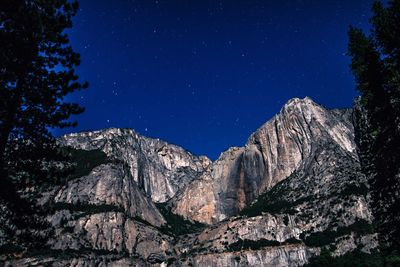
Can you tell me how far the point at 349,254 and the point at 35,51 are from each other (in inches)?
5720

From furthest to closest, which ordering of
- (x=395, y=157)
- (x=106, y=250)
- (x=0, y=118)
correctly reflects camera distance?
(x=106, y=250) → (x=395, y=157) → (x=0, y=118)

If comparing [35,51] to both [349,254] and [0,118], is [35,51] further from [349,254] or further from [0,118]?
[349,254]

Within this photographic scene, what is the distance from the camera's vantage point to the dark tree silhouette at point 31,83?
25.0 metres

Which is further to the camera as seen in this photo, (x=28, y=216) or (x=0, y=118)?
(x=28, y=216)

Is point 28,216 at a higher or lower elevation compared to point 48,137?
lower

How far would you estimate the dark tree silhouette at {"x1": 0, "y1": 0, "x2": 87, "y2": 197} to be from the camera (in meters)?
25.0

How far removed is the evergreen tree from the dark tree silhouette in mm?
23122

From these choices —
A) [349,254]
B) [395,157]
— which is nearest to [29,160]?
[395,157]

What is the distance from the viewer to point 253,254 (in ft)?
582

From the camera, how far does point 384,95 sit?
30.5m

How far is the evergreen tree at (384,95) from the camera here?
2836 cm

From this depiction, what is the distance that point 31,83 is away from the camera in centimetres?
2623

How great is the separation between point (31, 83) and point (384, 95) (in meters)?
27.0

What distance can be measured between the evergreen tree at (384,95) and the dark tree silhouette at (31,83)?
23.1 metres
